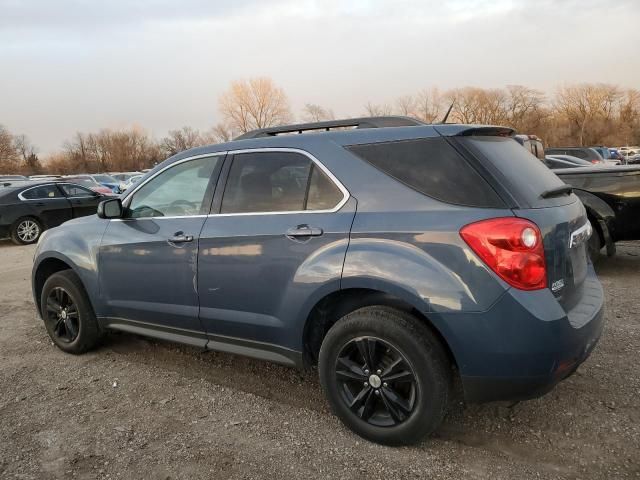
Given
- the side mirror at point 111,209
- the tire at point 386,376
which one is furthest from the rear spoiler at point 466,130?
the side mirror at point 111,209

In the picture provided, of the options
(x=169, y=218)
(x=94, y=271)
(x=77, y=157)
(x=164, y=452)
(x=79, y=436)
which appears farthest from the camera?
(x=77, y=157)

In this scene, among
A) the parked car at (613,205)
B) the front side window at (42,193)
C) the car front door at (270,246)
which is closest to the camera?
the car front door at (270,246)

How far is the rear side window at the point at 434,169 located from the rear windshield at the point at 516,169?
0.12 metres

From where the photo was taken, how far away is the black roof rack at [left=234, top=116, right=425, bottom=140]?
9.86 ft

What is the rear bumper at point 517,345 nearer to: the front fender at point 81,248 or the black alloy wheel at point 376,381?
the black alloy wheel at point 376,381

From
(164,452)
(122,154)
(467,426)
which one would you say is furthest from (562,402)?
(122,154)

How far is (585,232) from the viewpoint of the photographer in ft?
9.62

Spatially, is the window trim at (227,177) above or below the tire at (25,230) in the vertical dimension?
above

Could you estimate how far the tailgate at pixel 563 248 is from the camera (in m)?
2.43

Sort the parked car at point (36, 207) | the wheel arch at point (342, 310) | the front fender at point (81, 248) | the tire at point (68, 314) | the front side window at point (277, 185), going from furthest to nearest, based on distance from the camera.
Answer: the parked car at point (36, 207)
the tire at point (68, 314)
the front fender at point (81, 248)
the front side window at point (277, 185)
the wheel arch at point (342, 310)

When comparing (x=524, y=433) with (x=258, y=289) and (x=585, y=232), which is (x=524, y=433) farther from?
(x=258, y=289)

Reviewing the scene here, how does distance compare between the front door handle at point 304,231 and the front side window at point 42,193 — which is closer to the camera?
the front door handle at point 304,231

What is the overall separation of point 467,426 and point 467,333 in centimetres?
85

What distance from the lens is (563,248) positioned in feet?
8.34
